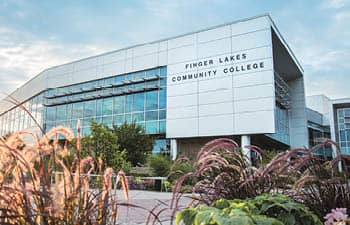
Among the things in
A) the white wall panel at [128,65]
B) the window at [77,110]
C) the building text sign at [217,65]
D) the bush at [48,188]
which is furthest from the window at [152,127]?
the bush at [48,188]

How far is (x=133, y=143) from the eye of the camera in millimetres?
23422

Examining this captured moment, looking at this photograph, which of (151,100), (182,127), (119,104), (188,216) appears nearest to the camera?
(188,216)

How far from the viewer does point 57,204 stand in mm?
1266

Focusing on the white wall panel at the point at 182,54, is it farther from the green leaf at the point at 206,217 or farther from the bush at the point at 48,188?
the green leaf at the point at 206,217

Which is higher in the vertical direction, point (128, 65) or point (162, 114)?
point (128, 65)

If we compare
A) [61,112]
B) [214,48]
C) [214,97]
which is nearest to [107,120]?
[61,112]

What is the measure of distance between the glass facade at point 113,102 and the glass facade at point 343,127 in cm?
1764

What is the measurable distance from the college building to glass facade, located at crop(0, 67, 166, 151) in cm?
10

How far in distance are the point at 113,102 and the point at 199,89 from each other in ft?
32.5

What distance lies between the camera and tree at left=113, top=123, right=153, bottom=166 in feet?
76.1

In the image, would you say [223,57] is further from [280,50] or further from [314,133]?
[314,133]

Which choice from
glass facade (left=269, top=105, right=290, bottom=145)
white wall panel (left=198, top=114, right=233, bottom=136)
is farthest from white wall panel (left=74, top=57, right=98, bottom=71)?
glass facade (left=269, top=105, right=290, bottom=145)

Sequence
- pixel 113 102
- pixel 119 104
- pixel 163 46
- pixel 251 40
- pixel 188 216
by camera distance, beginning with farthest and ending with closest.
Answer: pixel 113 102 → pixel 119 104 → pixel 163 46 → pixel 251 40 → pixel 188 216

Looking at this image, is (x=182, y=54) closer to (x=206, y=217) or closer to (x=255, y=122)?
(x=255, y=122)
